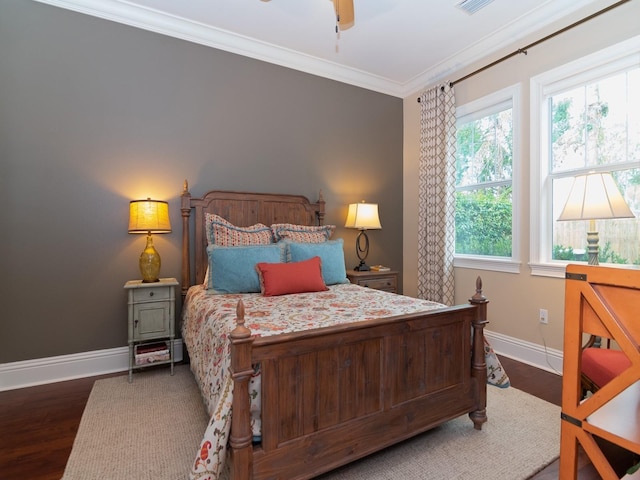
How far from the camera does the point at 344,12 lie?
2.22 m

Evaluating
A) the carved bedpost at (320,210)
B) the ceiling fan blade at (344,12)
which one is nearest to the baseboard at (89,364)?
the carved bedpost at (320,210)

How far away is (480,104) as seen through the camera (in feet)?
11.0

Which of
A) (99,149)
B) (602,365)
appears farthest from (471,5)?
(99,149)

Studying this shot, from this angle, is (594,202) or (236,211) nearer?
(594,202)

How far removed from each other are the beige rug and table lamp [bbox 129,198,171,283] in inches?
35.9

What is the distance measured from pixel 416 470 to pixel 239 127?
10.1ft

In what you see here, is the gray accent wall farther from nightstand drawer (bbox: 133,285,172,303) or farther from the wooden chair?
the wooden chair

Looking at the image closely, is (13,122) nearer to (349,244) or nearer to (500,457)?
(349,244)

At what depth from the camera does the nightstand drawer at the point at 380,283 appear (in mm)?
3484

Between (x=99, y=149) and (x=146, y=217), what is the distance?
74 cm

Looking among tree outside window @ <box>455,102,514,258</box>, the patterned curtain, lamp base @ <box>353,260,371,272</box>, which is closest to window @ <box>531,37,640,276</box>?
tree outside window @ <box>455,102,514,258</box>

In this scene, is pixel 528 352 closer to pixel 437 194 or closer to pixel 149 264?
pixel 437 194

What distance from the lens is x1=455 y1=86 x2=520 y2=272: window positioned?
3.15 meters

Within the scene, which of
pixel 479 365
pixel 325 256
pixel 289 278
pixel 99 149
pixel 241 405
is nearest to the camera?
pixel 241 405
